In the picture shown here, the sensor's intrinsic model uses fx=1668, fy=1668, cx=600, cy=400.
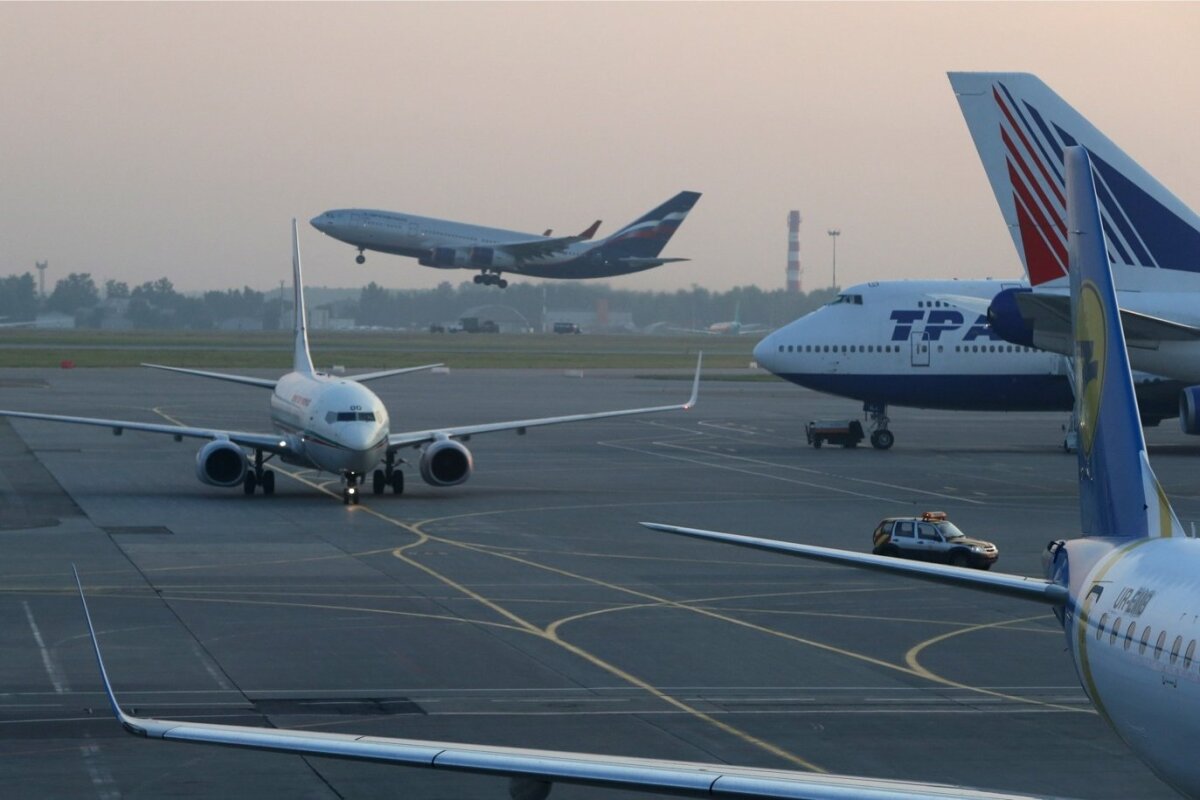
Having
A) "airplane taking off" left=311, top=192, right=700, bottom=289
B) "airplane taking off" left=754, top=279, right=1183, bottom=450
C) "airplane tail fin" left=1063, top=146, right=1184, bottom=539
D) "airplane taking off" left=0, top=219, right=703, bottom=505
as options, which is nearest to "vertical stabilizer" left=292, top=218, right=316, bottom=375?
"airplane taking off" left=0, top=219, right=703, bottom=505

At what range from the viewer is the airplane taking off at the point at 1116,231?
130ft

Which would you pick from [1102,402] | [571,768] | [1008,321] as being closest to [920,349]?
[1008,321]

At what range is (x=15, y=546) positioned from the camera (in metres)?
34.9

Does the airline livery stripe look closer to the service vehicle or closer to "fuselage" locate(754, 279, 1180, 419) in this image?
the service vehicle

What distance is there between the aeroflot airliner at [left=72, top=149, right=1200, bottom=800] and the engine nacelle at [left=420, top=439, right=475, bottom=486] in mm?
29028

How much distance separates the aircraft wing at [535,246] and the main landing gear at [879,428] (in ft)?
306

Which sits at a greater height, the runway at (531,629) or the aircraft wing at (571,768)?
the aircraft wing at (571,768)

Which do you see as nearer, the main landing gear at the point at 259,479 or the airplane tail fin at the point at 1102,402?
the airplane tail fin at the point at 1102,402

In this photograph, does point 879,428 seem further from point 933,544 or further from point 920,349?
point 933,544

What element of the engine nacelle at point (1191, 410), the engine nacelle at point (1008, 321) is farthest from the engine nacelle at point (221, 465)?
the engine nacelle at point (1191, 410)

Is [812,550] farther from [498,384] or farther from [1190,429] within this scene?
[498,384]

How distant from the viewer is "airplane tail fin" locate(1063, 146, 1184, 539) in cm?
1469

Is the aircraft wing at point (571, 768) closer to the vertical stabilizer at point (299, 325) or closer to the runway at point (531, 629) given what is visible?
the runway at point (531, 629)

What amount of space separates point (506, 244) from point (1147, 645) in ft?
476
